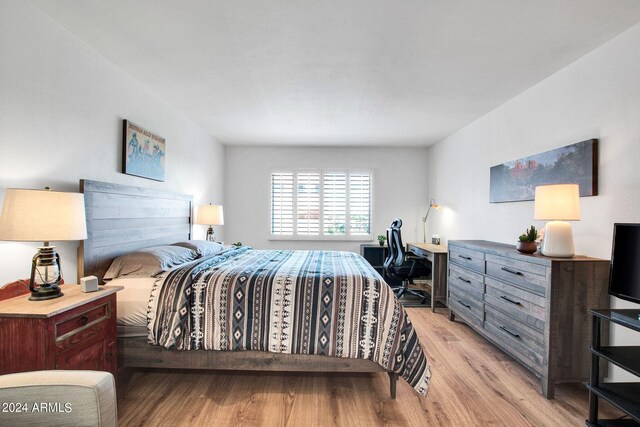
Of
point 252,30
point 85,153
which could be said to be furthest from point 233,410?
point 252,30

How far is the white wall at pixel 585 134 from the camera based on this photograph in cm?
204

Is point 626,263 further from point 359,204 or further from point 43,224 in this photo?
point 359,204

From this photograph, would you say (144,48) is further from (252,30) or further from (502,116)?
(502,116)

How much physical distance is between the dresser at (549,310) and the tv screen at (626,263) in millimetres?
360

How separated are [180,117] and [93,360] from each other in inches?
116

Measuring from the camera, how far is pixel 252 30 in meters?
2.08

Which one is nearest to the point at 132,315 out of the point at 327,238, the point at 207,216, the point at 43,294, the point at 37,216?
the point at 43,294

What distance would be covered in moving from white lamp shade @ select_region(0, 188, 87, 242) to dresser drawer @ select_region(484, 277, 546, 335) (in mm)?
2996

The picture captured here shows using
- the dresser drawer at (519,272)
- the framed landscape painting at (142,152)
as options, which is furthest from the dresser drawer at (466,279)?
the framed landscape painting at (142,152)

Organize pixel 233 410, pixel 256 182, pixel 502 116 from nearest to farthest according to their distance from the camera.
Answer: pixel 233 410, pixel 502 116, pixel 256 182

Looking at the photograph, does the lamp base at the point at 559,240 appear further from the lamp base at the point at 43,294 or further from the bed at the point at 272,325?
the lamp base at the point at 43,294

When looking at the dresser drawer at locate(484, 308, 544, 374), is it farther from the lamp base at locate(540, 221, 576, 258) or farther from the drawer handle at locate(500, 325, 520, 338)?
the lamp base at locate(540, 221, 576, 258)

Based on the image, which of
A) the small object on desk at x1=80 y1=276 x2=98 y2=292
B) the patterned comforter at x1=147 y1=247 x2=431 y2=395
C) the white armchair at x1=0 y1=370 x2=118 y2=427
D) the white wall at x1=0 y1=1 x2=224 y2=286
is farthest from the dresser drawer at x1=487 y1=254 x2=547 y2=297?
the white wall at x1=0 y1=1 x2=224 y2=286

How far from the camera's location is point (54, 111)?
6.71 ft
